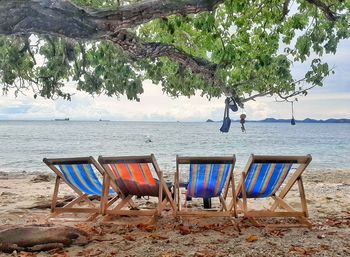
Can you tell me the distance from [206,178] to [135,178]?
0.89 m

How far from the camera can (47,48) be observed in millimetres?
9438

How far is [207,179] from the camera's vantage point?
4930 millimetres

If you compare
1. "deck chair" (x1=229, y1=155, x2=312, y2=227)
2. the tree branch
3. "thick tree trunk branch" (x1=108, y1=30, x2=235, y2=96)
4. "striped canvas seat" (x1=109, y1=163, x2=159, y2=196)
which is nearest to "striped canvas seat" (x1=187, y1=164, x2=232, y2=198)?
"deck chair" (x1=229, y1=155, x2=312, y2=227)

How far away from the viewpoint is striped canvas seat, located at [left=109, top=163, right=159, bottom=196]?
4.75 metres

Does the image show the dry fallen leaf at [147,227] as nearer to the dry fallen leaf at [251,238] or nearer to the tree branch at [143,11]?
the dry fallen leaf at [251,238]

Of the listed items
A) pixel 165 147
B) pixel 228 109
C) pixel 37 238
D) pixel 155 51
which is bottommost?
pixel 165 147

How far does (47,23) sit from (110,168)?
188cm

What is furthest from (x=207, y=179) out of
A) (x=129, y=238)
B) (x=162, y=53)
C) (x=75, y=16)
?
(x=162, y=53)

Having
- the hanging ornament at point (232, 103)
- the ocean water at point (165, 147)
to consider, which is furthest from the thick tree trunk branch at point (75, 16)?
the ocean water at point (165, 147)

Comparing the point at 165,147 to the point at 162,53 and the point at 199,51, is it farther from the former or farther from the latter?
the point at 162,53

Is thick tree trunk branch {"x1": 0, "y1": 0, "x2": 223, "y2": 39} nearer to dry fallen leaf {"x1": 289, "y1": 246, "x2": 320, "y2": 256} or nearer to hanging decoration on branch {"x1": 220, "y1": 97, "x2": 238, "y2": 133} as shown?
dry fallen leaf {"x1": 289, "y1": 246, "x2": 320, "y2": 256}

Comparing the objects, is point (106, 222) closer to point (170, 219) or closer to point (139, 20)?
point (170, 219)

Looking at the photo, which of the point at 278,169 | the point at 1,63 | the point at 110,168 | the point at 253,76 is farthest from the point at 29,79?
the point at 278,169

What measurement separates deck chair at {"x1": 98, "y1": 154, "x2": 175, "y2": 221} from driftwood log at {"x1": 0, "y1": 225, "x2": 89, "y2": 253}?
884mm
